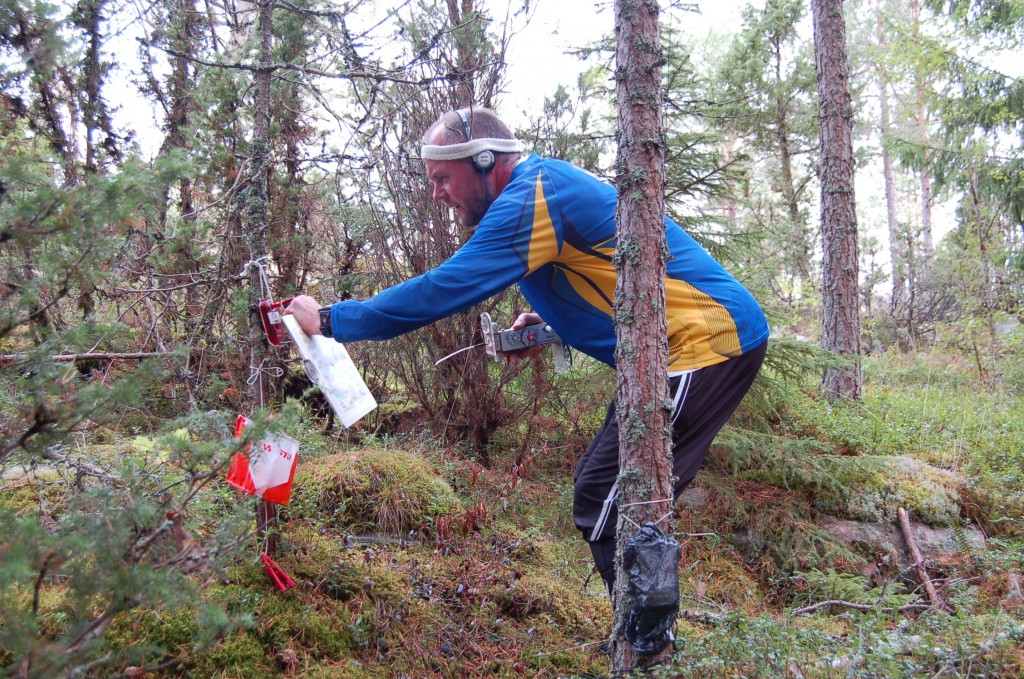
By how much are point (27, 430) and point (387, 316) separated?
1205 mm

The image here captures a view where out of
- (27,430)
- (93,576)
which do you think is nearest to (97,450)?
(27,430)

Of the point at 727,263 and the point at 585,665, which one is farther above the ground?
the point at 727,263

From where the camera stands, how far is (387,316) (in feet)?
8.84

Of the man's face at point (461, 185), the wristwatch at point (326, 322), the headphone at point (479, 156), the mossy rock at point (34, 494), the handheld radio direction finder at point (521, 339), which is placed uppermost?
the headphone at point (479, 156)

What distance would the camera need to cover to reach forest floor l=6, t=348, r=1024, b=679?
9.18 feet

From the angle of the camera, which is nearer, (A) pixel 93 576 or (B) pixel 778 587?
(A) pixel 93 576

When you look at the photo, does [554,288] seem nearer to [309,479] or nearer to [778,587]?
[309,479]

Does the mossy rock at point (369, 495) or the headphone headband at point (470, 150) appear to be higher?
the headphone headband at point (470, 150)

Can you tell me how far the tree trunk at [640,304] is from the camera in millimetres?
2559

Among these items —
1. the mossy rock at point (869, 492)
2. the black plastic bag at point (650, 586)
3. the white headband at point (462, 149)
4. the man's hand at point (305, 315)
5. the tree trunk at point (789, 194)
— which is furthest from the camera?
the tree trunk at point (789, 194)

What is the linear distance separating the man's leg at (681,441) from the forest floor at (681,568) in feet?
1.11

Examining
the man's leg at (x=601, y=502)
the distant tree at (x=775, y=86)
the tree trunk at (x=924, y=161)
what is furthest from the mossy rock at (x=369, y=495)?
the tree trunk at (x=924, y=161)

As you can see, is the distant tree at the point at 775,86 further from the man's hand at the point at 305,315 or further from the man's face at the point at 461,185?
the man's hand at the point at 305,315

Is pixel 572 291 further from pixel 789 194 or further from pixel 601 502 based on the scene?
pixel 789 194
